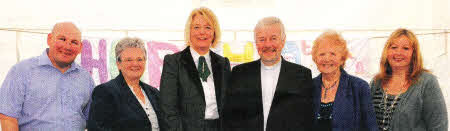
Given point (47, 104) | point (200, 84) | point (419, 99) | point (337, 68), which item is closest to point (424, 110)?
point (419, 99)

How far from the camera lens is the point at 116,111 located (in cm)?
162

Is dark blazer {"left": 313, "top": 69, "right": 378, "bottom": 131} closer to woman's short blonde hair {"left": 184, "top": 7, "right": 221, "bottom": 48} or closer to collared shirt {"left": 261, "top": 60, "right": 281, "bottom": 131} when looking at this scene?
collared shirt {"left": 261, "top": 60, "right": 281, "bottom": 131}

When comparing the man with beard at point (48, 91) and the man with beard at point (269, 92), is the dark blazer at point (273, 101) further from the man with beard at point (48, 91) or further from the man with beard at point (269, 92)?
the man with beard at point (48, 91)

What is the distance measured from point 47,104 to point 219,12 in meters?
1.98

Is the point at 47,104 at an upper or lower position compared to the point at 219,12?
lower

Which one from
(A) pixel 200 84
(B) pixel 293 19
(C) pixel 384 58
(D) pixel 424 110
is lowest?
(D) pixel 424 110

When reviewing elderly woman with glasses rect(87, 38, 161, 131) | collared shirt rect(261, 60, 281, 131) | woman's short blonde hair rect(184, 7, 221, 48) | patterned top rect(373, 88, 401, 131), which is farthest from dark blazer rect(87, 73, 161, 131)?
patterned top rect(373, 88, 401, 131)

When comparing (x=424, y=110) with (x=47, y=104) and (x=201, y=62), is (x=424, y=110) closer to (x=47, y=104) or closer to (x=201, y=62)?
(x=201, y=62)

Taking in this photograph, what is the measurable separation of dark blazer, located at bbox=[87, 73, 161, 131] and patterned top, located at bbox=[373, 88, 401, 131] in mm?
1434

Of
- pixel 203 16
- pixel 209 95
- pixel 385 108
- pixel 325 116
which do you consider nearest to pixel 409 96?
pixel 385 108

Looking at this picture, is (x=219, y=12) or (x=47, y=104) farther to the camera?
(x=219, y=12)

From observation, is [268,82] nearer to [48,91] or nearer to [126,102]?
[126,102]

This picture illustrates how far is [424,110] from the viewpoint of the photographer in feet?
5.76

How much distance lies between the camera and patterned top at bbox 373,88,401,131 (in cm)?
178
